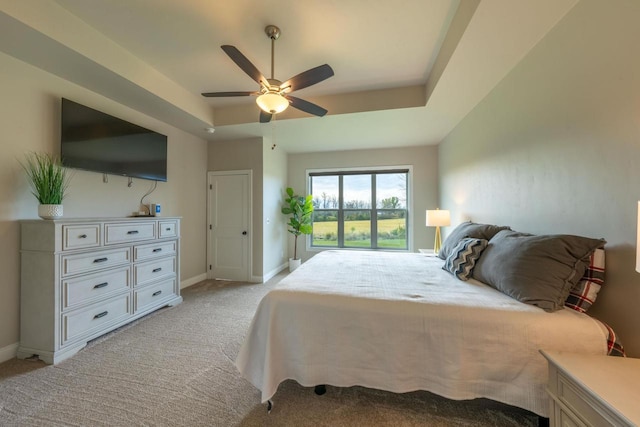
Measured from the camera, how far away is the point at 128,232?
100 inches

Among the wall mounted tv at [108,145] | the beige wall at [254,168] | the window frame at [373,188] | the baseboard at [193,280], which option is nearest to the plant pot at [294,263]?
the window frame at [373,188]

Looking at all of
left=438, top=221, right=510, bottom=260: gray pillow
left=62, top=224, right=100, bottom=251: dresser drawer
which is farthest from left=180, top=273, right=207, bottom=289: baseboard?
left=438, top=221, right=510, bottom=260: gray pillow

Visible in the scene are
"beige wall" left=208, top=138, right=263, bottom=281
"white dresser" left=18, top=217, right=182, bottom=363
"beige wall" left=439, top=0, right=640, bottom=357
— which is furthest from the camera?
"beige wall" left=208, top=138, right=263, bottom=281

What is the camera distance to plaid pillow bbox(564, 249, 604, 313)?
1.26 metres

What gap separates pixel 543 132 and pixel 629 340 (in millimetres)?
1332

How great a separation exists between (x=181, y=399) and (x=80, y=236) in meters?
1.67

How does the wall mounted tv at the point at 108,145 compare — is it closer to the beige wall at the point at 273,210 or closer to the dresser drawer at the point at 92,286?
the dresser drawer at the point at 92,286

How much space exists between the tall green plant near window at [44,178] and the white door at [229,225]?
85.1 inches

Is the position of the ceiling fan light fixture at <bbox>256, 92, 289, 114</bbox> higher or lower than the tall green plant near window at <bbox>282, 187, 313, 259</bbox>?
higher

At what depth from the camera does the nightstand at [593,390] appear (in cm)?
75

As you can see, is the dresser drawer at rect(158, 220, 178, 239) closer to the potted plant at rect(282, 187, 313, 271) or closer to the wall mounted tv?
the wall mounted tv

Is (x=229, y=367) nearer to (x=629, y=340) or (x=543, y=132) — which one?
(x=629, y=340)

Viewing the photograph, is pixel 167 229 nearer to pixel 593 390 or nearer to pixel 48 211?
pixel 48 211

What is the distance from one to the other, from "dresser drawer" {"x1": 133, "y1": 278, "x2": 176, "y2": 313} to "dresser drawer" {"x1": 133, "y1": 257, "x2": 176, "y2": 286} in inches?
3.2
